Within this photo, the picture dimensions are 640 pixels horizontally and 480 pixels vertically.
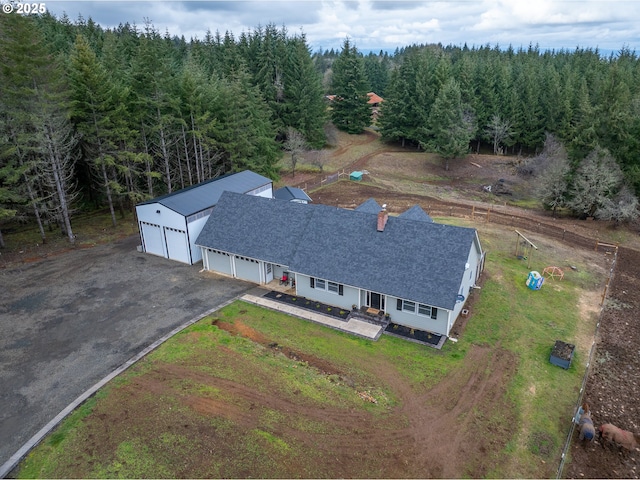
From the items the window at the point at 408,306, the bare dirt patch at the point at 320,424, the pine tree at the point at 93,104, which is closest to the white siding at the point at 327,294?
the window at the point at 408,306

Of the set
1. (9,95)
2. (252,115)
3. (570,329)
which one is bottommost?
(570,329)

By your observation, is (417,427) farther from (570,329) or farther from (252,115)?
(252,115)

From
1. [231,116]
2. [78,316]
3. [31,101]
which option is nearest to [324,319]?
[78,316]

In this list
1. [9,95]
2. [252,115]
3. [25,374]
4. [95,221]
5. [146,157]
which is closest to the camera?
[25,374]

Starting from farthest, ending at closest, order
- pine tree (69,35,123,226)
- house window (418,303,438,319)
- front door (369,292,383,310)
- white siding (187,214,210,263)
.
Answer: pine tree (69,35,123,226)
white siding (187,214,210,263)
front door (369,292,383,310)
house window (418,303,438,319)

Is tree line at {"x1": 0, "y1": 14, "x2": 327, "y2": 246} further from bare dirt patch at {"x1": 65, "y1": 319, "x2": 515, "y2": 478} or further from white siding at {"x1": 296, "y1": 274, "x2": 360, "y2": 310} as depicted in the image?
bare dirt patch at {"x1": 65, "y1": 319, "x2": 515, "y2": 478}

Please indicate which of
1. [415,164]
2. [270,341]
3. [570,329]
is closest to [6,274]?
[270,341]

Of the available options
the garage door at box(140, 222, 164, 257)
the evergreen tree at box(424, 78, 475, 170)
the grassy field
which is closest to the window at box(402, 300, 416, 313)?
the grassy field

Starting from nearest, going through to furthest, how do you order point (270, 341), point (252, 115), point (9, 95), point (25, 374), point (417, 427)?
point (417, 427) < point (25, 374) < point (270, 341) < point (9, 95) < point (252, 115)
